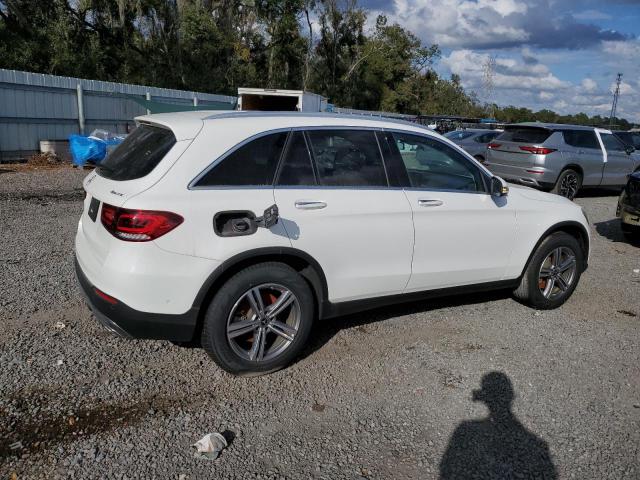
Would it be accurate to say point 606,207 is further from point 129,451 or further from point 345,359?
point 129,451

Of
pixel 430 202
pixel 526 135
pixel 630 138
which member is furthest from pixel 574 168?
pixel 430 202

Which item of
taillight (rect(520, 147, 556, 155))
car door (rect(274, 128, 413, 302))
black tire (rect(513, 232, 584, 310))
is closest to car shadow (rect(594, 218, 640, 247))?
taillight (rect(520, 147, 556, 155))

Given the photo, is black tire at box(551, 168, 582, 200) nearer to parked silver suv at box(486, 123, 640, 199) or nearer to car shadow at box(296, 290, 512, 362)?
parked silver suv at box(486, 123, 640, 199)

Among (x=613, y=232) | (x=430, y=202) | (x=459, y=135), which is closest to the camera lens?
(x=430, y=202)

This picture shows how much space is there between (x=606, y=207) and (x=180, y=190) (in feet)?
38.4

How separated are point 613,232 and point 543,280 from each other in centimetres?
530

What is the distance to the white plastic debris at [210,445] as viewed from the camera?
2.92m

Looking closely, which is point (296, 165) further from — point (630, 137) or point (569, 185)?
point (630, 137)

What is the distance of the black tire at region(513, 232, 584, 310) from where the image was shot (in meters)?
5.06

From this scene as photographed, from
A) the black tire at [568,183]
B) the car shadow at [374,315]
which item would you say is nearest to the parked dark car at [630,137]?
the black tire at [568,183]

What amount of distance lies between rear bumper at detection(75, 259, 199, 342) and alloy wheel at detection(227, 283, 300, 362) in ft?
0.90

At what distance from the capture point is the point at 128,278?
3.21 m

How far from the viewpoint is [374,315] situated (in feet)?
16.3

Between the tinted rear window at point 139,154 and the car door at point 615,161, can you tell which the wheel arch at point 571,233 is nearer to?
the tinted rear window at point 139,154
